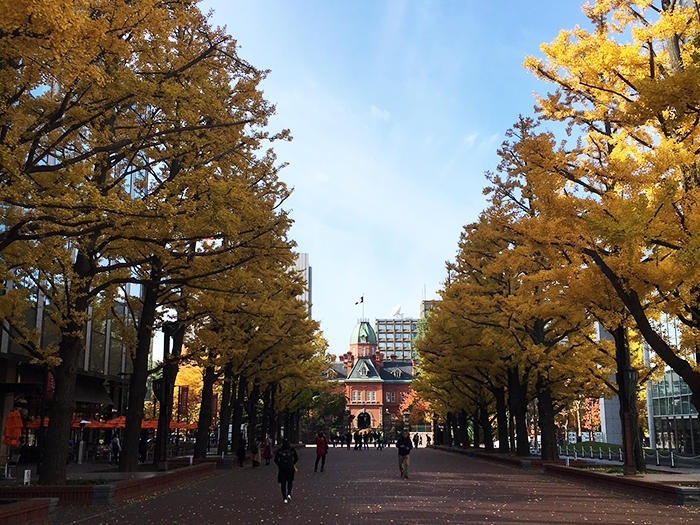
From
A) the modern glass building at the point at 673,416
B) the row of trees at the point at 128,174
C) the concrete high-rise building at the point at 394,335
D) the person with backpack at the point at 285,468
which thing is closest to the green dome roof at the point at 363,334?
the concrete high-rise building at the point at 394,335

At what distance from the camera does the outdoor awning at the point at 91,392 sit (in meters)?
29.1

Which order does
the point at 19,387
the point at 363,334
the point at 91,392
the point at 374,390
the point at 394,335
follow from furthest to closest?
1. the point at 394,335
2. the point at 363,334
3. the point at 374,390
4. the point at 91,392
5. the point at 19,387

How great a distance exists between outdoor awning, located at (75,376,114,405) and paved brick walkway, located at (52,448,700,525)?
11834 millimetres

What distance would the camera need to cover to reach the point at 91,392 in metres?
31.0

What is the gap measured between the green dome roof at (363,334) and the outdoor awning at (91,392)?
3939 inches

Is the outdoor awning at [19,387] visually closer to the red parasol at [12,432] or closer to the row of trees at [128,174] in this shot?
the red parasol at [12,432]

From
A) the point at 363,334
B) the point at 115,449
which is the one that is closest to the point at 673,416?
the point at 115,449

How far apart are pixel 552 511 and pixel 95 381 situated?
27.3 meters

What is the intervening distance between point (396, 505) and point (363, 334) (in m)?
121

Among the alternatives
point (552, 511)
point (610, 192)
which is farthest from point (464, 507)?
point (610, 192)

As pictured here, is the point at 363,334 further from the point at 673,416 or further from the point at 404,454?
the point at 404,454

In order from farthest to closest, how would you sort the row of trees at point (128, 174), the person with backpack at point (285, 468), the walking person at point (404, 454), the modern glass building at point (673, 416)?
the modern glass building at point (673, 416) < the walking person at point (404, 454) < the person with backpack at point (285, 468) < the row of trees at point (128, 174)

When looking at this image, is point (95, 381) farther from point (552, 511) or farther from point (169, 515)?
point (552, 511)

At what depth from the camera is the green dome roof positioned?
132875 millimetres
